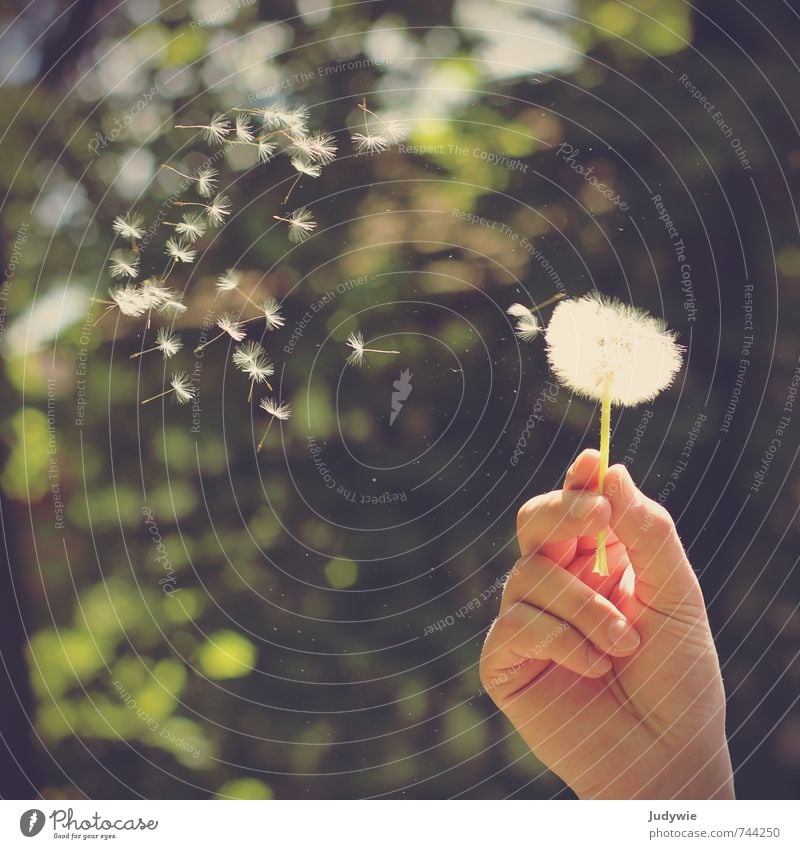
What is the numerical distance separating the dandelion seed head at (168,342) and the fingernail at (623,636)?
1.43ft

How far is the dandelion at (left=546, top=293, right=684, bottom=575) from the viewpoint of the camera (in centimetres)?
59

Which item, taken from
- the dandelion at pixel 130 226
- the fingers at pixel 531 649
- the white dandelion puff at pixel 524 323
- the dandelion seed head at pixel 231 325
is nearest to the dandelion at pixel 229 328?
the dandelion seed head at pixel 231 325

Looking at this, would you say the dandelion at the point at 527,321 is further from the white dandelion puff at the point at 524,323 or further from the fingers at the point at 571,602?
the fingers at the point at 571,602

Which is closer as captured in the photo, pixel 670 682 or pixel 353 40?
pixel 670 682

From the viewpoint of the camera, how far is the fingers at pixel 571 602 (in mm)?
530

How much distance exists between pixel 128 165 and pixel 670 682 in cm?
62

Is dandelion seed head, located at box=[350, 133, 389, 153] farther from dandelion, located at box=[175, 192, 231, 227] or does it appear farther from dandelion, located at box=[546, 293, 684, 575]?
dandelion, located at box=[546, 293, 684, 575]

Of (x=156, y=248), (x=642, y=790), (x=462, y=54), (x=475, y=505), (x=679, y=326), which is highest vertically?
(x=462, y=54)

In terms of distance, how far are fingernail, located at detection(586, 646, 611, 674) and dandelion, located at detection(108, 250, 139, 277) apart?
0.50m

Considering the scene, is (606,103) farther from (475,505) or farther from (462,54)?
(475,505)

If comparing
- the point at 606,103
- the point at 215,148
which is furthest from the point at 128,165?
the point at 606,103

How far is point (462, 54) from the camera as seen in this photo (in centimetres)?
71

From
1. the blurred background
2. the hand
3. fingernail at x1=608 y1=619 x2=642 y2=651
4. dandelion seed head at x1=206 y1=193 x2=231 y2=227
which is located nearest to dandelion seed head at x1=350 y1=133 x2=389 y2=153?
the blurred background
